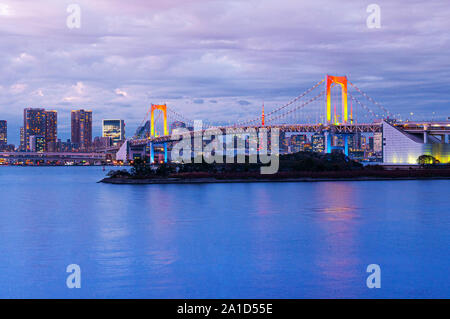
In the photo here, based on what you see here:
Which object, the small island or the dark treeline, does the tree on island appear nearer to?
the small island

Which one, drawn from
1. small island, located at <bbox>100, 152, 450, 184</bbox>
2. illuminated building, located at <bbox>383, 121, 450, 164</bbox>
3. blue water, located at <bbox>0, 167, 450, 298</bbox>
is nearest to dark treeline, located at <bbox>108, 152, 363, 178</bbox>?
small island, located at <bbox>100, 152, 450, 184</bbox>

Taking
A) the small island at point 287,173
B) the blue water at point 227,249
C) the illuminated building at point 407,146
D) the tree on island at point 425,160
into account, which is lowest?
the blue water at point 227,249

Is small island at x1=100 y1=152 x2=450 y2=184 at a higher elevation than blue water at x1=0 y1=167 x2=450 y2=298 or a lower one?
higher

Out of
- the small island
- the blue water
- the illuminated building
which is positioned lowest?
the blue water

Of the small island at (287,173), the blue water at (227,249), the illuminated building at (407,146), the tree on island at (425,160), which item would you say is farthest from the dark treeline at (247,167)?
the blue water at (227,249)

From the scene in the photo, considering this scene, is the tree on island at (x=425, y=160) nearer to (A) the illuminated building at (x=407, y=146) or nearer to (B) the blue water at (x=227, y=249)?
(A) the illuminated building at (x=407, y=146)

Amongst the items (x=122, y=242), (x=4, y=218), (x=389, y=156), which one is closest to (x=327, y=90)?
(x=389, y=156)

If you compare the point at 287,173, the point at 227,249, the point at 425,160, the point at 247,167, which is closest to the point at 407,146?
the point at 425,160
